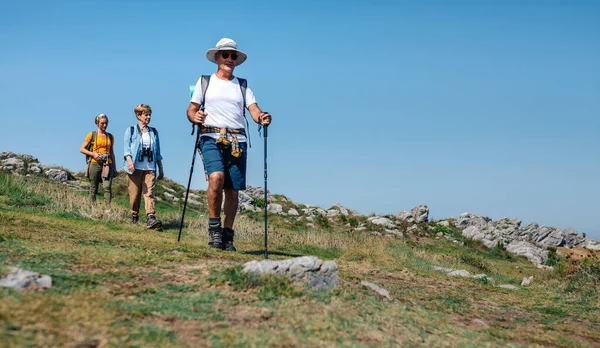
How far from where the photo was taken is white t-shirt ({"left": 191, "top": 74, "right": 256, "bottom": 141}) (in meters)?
9.68

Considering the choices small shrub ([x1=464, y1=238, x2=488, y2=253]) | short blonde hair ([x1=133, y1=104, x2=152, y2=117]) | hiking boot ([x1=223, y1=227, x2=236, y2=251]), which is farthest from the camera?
small shrub ([x1=464, y1=238, x2=488, y2=253])

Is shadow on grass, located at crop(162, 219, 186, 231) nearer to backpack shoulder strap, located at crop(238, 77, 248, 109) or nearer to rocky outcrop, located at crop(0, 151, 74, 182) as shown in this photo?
backpack shoulder strap, located at crop(238, 77, 248, 109)

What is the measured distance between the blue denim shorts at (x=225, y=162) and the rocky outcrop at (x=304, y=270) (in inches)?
126

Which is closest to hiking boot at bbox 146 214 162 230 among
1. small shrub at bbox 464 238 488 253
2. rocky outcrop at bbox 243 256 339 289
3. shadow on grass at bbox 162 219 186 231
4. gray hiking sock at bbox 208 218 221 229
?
shadow on grass at bbox 162 219 186 231

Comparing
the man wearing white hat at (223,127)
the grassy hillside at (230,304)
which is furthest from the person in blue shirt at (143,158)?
the man wearing white hat at (223,127)

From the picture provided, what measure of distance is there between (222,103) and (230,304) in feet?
15.3

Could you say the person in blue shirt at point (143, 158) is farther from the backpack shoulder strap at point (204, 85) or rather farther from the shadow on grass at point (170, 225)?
the backpack shoulder strap at point (204, 85)

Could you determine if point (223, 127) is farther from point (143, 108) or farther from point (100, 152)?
point (100, 152)

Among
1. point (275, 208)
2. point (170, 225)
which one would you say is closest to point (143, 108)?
point (170, 225)

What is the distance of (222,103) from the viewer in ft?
32.0

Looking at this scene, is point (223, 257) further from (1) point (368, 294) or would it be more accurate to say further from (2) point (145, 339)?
(2) point (145, 339)

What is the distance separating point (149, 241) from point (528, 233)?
2925 centimetres

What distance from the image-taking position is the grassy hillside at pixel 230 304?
4652 millimetres

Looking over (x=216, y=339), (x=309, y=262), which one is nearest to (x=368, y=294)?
(x=309, y=262)
